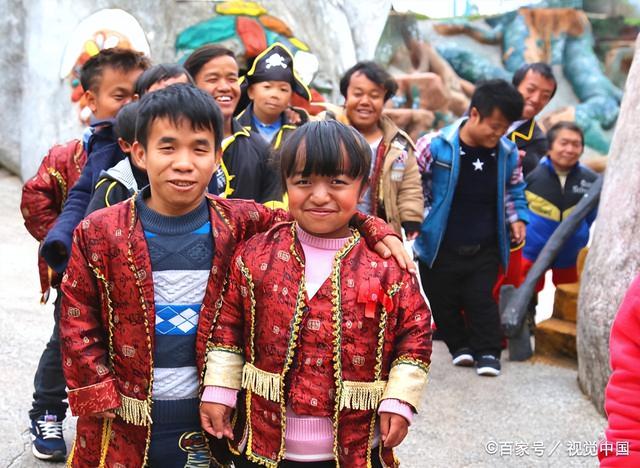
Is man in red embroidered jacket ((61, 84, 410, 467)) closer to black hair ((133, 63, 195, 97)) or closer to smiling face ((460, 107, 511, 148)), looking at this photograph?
black hair ((133, 63, 195, 97))

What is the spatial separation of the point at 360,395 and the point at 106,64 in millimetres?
1732

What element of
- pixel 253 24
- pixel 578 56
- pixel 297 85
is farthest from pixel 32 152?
pixel 578 56

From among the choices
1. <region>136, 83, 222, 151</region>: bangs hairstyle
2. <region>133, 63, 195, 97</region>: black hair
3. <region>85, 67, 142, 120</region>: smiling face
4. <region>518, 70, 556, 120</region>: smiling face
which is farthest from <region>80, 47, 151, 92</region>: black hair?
<region>518, 70, 556, 120</region>: smiling face

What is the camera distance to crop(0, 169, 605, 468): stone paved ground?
3139mm

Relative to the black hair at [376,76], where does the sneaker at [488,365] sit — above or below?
below

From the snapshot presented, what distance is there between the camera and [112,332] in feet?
6.33

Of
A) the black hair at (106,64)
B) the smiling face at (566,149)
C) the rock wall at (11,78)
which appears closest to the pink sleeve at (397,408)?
the black hair at (106,64)

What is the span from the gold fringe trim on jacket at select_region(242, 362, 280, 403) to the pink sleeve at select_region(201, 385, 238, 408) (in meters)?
0.05

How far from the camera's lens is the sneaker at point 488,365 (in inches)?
163

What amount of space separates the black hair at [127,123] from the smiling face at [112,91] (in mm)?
631

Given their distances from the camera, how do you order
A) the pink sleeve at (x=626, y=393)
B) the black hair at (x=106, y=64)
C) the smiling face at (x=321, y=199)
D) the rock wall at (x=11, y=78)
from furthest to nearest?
the rock wall at (x=11, y=78)
the black hair at (x=106, y=64)
the smiling face at (x=321, y=199)
the pink sleeve at (x=626, y=393)

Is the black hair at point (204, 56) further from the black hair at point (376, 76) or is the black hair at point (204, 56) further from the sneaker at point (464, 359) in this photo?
the sneaker at point (464, 359)

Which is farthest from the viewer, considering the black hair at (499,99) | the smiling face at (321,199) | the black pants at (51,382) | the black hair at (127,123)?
the black hair at (499,99)

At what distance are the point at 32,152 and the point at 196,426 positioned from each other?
328 inches
